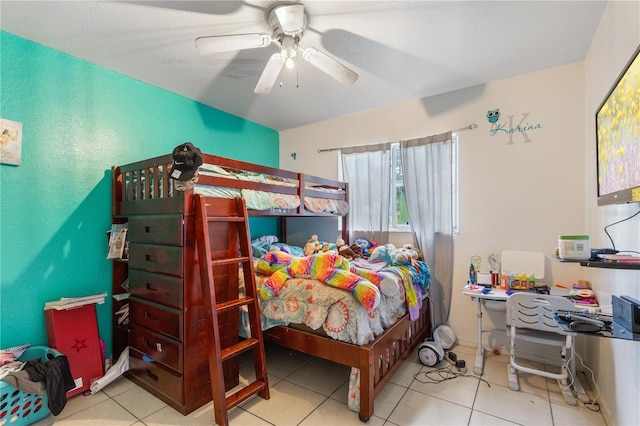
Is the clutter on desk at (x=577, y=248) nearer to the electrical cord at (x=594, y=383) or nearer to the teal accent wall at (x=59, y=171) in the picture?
the electrical cord at (x=594, y=383)

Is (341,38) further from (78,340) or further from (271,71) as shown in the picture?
(78,340)

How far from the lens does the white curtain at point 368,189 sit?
3.46m

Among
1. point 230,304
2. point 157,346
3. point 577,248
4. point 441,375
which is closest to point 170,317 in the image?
point 157,346

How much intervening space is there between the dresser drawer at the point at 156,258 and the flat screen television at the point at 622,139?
7.73 feet

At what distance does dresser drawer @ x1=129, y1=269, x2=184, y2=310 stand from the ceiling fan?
1.52m

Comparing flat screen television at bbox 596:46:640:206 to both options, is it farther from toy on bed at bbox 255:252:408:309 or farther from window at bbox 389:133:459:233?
window at bbox 389:133:459:233

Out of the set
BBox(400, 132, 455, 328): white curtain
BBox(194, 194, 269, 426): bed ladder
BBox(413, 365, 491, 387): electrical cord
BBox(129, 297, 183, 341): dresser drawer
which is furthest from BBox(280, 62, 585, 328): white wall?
BBox(129, 297, 183, 341): dresser drawer

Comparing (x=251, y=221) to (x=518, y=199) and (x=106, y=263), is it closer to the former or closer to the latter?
(x=106, y=263)

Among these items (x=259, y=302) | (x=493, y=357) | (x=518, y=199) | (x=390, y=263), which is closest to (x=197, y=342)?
(x=259, y=302)

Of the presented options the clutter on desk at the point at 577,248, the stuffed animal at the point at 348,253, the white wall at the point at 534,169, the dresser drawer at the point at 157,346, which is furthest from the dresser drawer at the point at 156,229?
the white wall at the point at 534,169

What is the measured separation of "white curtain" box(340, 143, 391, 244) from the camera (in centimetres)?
346

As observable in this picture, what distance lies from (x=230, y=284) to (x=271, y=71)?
1597 millimetres

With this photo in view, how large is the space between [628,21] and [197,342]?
3.12m

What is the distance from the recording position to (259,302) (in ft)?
7.55
